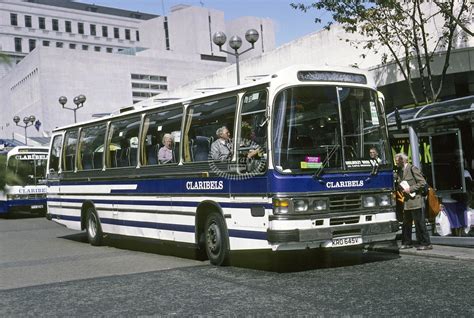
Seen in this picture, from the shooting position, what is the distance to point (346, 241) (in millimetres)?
8625

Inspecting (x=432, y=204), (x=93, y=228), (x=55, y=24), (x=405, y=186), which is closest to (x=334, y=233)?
(x=405, y=186)

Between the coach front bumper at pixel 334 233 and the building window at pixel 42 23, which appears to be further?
the building window at pixel 42 23

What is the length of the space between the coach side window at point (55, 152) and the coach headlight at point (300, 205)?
8850 millimetres

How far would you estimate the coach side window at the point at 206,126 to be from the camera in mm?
9375

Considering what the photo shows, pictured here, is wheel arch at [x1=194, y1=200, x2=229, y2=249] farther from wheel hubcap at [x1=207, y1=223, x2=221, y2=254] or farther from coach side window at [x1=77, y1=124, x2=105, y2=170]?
coach side window at [x1=77, y1=124, x2=105, y2=170]

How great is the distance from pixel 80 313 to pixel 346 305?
9.49 ft

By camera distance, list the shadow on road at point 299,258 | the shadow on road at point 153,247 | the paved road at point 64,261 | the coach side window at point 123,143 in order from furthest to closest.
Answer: the coach side window at point 123,143 < the shadow on road at point 153,247 < the paved road at point 64,261 < the shadow on road at point 299,258

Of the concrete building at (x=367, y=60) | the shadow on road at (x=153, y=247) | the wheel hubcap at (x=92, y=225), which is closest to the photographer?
the shadow on road at (x=153, y=247)

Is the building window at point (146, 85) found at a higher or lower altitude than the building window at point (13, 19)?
lower

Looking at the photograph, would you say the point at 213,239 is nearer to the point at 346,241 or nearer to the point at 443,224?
Answer: the point at 346,241

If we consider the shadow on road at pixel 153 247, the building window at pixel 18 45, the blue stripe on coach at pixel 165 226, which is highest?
the building window at pixel 18 45

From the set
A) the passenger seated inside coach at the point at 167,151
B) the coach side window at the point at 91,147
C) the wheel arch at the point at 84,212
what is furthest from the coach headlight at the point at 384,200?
the wheel arch at the point at 84,212

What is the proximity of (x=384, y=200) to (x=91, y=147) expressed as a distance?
24.2ft

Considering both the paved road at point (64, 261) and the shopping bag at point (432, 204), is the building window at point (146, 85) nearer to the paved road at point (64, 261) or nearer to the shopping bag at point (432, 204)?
the paved road at point (64, 261)
